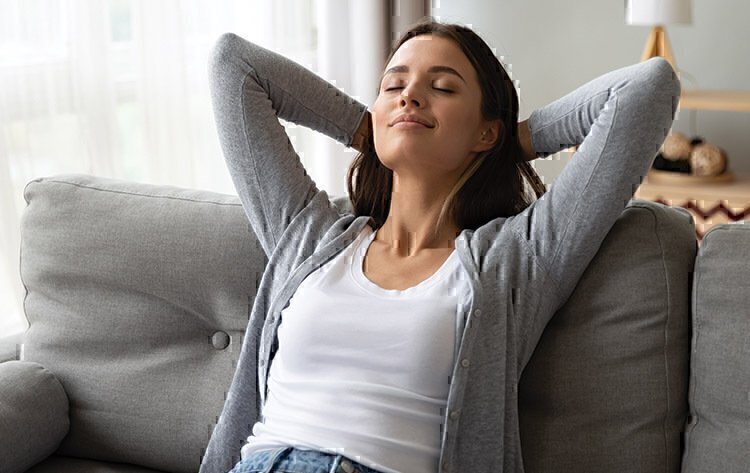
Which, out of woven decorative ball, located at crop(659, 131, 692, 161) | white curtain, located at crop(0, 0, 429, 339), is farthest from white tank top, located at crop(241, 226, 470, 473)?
woven decorative ball, located at crop(659, 131, 692, 161)

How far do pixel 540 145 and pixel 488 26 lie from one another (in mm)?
2488

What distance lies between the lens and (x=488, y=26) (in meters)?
4.10

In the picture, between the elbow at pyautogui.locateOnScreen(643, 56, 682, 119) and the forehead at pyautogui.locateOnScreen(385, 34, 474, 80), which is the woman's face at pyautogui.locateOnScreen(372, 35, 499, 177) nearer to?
the forehead at pyautogui.locateOnScreen(385, 34, 474, 80)

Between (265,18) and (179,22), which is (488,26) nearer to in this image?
(265,18)

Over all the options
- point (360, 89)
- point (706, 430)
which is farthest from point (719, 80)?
point (706, 430)

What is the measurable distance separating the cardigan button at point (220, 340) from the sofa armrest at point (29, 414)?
0.31m

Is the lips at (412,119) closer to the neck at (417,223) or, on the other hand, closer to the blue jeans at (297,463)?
the neck at (417,223)

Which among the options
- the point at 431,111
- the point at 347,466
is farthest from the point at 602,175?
the point at 347,466

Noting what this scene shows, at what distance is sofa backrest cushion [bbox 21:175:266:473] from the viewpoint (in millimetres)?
1829

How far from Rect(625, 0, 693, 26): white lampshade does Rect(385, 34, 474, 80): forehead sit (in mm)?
1790

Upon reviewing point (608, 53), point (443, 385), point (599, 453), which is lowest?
point (599, 453)

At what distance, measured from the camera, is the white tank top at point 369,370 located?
149cm

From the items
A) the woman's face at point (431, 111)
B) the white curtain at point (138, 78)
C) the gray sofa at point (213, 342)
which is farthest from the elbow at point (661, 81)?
the white curtain at point (138, 78)

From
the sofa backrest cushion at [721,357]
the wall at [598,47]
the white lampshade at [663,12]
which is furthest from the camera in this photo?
the wall at [598,47]
